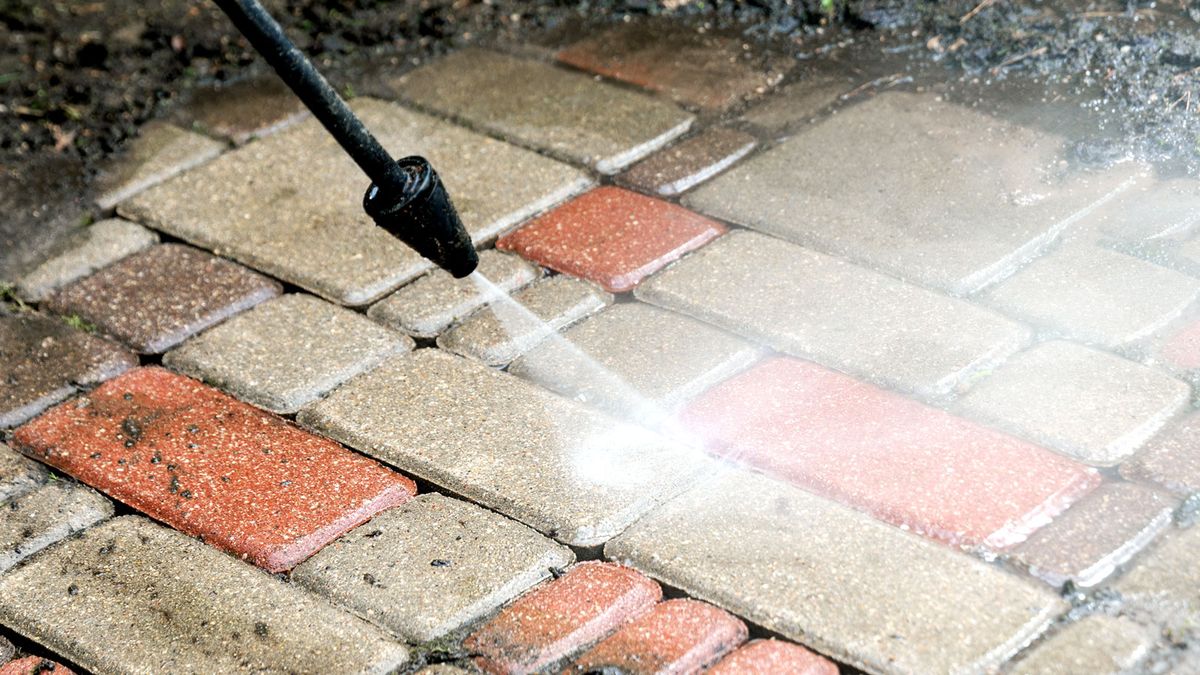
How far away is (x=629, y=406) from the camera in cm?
214

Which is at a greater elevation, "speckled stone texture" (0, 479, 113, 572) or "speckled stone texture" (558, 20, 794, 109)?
"speckled stone texture" (558, 20, 794, 109)

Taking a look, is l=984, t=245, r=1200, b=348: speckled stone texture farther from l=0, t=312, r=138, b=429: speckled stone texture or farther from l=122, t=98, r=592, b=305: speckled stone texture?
l=0, t=312, r=138, b=429: speckled stone texture

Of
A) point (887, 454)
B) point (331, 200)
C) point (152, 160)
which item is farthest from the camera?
point (152, 160)

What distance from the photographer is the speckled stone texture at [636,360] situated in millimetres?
2162

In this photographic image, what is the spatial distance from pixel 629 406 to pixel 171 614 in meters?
0.77

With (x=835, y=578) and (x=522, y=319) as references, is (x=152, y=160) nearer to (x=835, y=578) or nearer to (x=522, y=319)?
(x=522, y=319)

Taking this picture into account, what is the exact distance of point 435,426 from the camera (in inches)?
84.0

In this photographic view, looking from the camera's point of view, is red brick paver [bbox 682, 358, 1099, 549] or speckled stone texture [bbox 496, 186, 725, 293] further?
speckled stone texture [bbox 496, 186, 725, 293]

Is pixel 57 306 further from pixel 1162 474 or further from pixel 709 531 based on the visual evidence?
pixel 1162 474

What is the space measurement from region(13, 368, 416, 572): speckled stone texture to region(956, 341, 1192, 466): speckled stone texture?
3.05 feet

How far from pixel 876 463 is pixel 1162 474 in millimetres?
403

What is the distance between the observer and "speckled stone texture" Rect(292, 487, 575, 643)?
1.79 m

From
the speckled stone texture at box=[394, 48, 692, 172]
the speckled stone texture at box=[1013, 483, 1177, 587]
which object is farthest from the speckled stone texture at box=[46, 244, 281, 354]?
the speckled stone texture at box=[1013, 483, 1177, 587]

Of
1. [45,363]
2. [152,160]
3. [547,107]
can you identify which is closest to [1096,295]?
[547,107]
